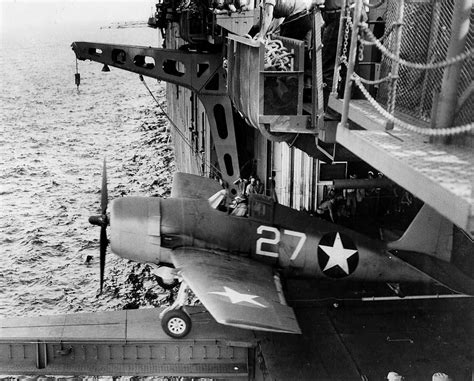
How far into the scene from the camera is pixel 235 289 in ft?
34.7

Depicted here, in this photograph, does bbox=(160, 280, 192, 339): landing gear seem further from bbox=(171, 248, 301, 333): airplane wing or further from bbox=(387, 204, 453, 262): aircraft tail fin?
bbox=(387, 204, 453, 262): aircraft tail fin

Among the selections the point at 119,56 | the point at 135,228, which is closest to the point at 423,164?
the point at 135,228

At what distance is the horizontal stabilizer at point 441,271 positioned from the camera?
11161mm

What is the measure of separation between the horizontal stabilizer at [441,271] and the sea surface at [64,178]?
11717 mm

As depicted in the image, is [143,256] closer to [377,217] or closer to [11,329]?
[11,329]

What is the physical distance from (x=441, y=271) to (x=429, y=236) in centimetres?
80

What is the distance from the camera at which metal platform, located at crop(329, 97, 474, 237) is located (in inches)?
171

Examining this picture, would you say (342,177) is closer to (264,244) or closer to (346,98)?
(264,244)

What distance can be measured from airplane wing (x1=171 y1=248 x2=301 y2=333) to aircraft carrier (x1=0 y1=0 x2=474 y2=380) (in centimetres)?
124

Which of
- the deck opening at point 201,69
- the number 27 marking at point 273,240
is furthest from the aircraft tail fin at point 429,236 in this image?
the deck opening at point 201,69

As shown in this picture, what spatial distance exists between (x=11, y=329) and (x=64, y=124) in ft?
138

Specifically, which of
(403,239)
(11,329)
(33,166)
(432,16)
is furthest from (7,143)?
(432,16)

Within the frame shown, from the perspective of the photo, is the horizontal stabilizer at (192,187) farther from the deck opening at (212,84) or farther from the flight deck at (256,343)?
the deck opening at (212,84)

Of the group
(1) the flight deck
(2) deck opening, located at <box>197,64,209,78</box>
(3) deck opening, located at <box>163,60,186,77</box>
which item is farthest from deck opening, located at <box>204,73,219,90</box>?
(1) the flight deck
